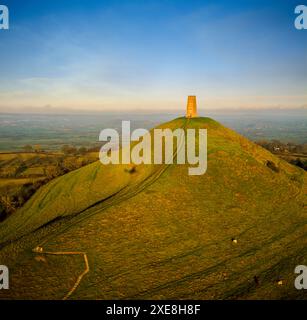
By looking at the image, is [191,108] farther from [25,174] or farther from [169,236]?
[25,174]

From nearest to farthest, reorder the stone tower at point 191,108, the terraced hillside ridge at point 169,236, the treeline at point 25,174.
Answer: the terraced hillside ridge at point 169,236, the treeline at point 25,174, the stone tower at point 191,108

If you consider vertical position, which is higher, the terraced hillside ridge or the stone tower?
the stone tower

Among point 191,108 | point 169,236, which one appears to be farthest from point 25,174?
point 169,236

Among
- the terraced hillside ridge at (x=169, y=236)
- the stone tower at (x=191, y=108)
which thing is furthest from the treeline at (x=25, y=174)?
the stone tower at (x=191, y=108)

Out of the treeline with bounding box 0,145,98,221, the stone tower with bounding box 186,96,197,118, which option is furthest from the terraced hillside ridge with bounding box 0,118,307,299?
the stone tower with bounding box 186,96,197,118

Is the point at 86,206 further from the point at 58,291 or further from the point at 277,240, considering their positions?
the point at 277,240

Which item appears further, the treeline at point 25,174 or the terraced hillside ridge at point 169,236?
the treeline at point 25,174

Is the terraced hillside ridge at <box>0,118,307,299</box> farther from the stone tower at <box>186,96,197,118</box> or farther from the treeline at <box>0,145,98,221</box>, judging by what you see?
the stone tower at <box>186,96,197,118</box>

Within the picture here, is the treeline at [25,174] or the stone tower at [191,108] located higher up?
the stone tower at [191,108]

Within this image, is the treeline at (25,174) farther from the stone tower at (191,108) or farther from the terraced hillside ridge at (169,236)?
the stone tower at (191,108)
